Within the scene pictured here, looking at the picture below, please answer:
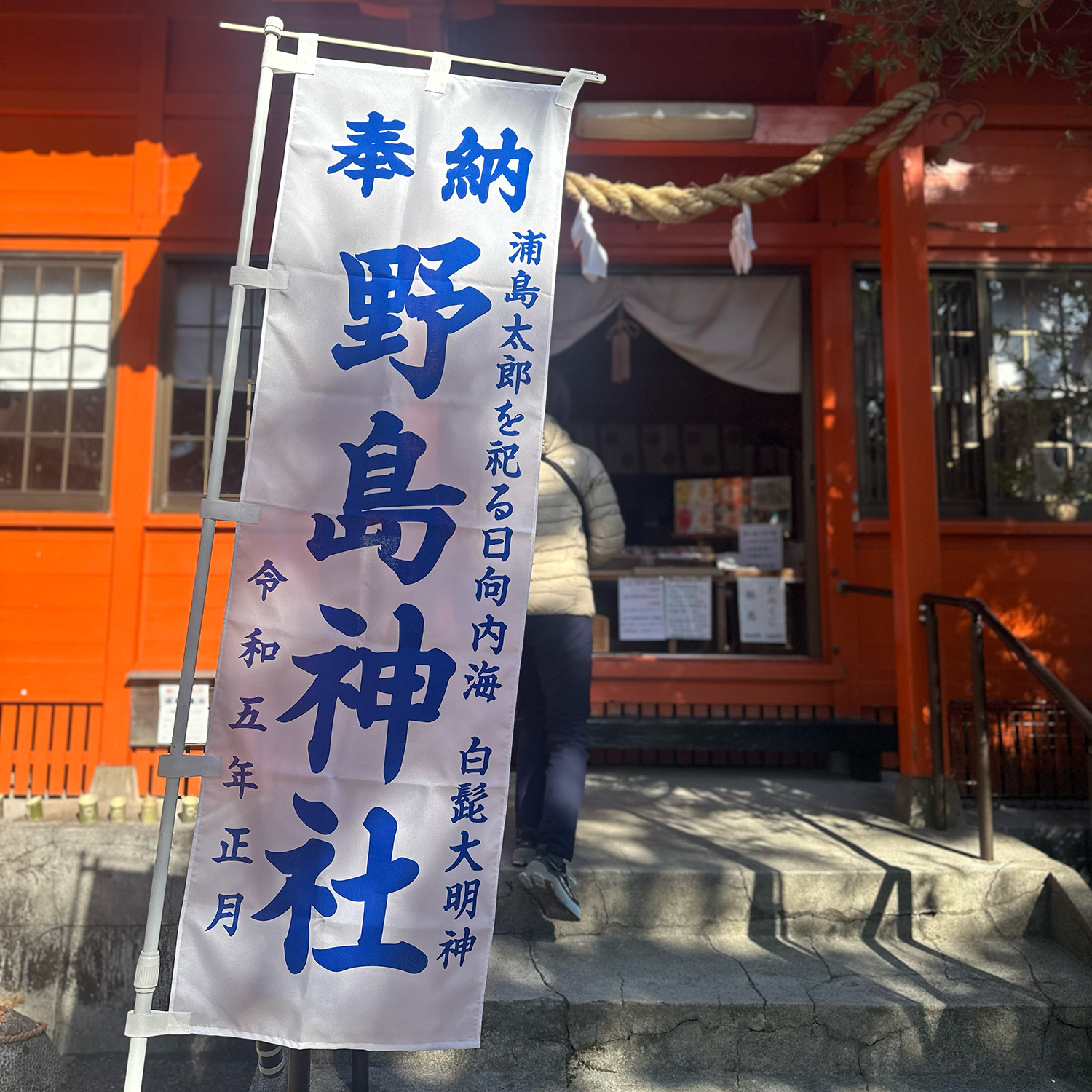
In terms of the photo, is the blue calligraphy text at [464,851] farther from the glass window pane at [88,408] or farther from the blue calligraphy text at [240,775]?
the glass window pane at [88,408]

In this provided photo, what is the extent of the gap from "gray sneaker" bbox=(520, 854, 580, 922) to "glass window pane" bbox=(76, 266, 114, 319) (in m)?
4.57

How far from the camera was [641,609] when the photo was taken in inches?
268

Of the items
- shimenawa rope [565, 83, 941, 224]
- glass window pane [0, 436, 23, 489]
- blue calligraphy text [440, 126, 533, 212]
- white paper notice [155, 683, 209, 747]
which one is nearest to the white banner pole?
blue calligraphy text [440, 126, 533, 212]

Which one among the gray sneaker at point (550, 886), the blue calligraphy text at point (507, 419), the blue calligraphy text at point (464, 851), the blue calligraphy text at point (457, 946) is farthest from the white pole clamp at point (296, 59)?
the gray sneaker at point (550, 886)

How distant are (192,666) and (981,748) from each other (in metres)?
3.63

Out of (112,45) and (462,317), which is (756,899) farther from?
(112,45)

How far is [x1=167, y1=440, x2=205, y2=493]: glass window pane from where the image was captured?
19.5 ft

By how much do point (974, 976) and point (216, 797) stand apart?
3070mm

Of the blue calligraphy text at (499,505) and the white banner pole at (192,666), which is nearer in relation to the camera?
the white banner pole at (192,666)

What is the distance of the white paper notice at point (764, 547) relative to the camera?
279 inches

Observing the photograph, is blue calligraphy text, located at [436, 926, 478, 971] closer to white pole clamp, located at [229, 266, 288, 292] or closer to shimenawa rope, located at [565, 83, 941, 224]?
white pole clamp, located at [229, 266, 288, 292]

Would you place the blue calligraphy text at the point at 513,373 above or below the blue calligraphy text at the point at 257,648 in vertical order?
above

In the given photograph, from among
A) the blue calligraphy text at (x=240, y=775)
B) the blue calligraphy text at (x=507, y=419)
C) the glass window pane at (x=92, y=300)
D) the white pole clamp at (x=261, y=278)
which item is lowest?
the blue calligraphy text at (x=240, y=775)

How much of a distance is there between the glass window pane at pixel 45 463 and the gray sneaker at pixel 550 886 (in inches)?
164
